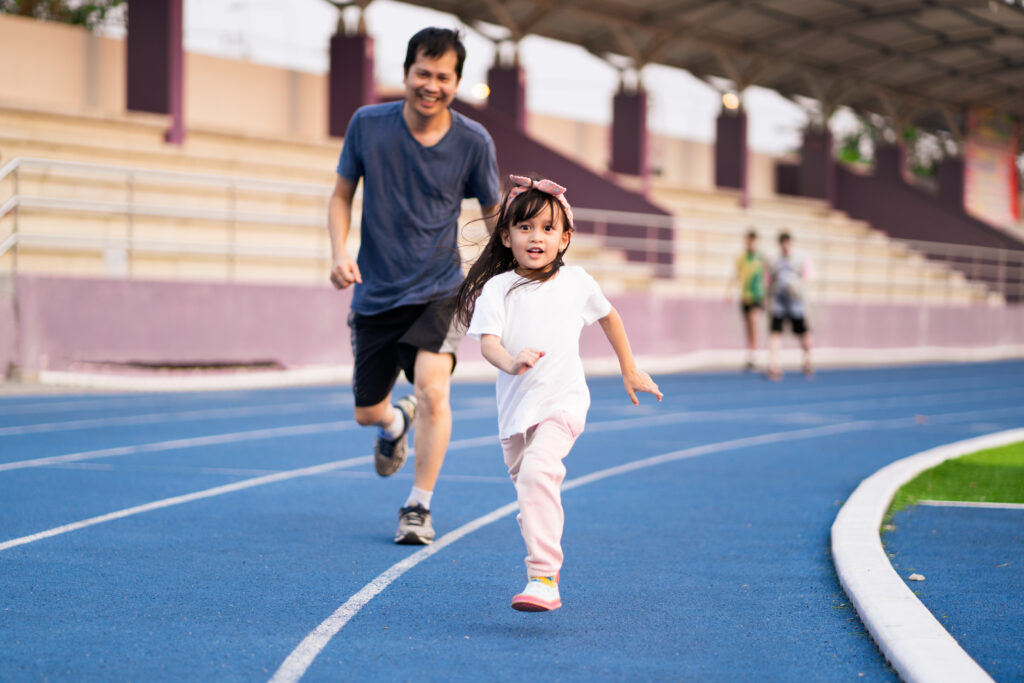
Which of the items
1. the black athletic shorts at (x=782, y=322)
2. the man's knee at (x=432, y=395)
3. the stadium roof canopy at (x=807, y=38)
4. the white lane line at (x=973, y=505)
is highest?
the stadium roof canopy at (x=807, y=38)

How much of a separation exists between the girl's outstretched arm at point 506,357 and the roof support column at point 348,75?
69.8ft

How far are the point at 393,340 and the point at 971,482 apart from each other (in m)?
4.25

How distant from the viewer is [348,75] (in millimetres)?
25672

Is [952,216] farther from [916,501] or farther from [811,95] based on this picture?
[916,501]

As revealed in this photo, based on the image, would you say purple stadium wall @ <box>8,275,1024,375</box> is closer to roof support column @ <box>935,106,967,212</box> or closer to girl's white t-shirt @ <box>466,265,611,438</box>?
girl's white t-shirt @ <box>466,265,611,438</box>

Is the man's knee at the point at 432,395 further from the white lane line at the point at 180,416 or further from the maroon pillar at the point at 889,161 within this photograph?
the maroon pillar at the point at 889,161

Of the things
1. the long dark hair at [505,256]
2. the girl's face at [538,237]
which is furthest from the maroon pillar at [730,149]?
the girl's face at [538,237]

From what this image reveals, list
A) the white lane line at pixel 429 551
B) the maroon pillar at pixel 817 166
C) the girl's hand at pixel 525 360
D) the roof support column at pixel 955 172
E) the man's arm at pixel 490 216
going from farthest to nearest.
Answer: the roof support column at pixel 955 172 → the maroon pillar at pixel 817 166 → the man's arm at pixel 490 216 → the girl's hand at pixel 525 360 → the white lane line at pixel 429 551

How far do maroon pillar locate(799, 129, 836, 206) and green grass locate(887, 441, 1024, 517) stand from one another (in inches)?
1141

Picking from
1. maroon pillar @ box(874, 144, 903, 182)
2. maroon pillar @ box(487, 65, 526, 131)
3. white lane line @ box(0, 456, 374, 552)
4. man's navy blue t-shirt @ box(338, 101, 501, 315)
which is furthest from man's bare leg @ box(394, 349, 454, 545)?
maroon pillar @ box(874, 144, 903, 182)

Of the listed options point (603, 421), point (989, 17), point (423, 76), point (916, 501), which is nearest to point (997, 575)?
point (916, 501)

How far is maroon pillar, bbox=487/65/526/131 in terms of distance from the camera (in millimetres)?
29594

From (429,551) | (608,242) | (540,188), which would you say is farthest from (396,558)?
(608,242)

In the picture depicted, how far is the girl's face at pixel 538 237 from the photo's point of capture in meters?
4.84
